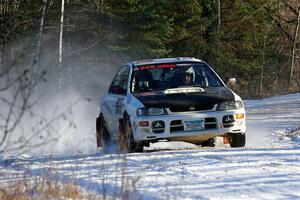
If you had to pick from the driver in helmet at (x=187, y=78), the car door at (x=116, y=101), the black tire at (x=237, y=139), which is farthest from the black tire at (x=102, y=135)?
the black tire at (x=237, y=139)

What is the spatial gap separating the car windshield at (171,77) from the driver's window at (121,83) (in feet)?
0.63

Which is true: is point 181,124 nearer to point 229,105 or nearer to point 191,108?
point 191,108

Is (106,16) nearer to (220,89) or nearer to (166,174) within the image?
(220,89)

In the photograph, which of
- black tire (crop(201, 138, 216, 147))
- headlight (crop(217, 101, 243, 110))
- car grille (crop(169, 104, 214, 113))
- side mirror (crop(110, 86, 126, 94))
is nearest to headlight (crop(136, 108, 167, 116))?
car grille (crop(169, 104, 214, 113))

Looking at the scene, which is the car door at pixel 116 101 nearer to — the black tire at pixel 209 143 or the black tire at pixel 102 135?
the black tire at pixel 102 135

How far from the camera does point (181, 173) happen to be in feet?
28.8

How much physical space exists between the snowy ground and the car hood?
1.04m

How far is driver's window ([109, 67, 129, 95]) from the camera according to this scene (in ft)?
41.9

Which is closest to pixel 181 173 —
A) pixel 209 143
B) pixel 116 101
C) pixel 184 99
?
pixel 184 99

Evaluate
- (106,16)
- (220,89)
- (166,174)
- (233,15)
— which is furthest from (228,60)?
(166,174)

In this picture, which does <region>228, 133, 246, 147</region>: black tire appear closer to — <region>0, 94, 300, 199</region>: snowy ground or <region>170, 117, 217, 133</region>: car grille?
<region>170, 117, 217, 133</region>: car grille

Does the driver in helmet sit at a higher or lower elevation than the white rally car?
higher

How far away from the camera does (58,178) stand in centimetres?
780

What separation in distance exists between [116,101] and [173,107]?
156cm
